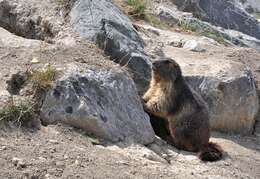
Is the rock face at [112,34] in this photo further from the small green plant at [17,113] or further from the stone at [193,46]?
the small green plant at [17,113]

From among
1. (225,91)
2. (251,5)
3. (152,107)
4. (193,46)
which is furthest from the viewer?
(251,5)

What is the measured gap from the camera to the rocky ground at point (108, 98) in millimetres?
6312

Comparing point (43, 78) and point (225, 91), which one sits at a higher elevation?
point (43, 78)

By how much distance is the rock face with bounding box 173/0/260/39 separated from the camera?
14.9 metres

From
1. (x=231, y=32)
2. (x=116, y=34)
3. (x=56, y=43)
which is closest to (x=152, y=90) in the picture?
(x=116, y=34)

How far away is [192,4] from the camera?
1488 cm

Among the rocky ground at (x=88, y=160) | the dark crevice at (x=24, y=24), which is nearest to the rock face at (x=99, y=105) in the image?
the rocky ground at (x=88, y=160)

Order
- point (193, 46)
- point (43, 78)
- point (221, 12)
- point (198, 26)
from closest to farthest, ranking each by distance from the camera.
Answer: point (43, 78)
point (193, 46)
point (198, 26)
point (221, 12)

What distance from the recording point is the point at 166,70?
28.3ft

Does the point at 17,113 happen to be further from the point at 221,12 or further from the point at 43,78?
the point at 221,12

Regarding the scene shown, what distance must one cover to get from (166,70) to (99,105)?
5.32 feet

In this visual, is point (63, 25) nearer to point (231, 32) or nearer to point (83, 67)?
point (83, 67)

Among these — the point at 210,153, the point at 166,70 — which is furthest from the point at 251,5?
the point at 210,153

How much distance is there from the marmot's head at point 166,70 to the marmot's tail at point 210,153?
112 centimetres
